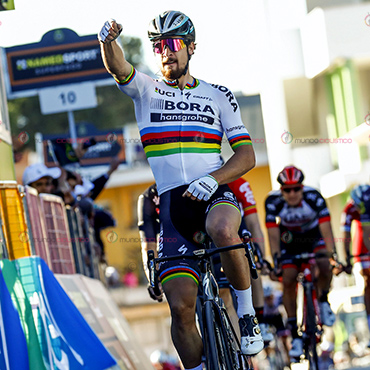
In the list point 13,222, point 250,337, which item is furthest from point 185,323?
point 13,222

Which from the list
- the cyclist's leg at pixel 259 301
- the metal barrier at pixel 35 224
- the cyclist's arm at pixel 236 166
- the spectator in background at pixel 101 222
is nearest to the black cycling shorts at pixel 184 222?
the cyclist's arm at pixel 236 166

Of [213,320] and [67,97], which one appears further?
[67,97]

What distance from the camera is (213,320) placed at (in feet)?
18.4

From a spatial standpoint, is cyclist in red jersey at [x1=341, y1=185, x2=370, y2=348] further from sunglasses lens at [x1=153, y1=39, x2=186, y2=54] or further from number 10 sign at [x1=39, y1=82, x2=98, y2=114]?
sunglasses lens at [x1=153, y1=39, x2=186, y2=54]

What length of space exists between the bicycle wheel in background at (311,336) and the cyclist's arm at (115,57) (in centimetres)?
515

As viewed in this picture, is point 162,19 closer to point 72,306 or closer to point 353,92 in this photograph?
point 72,306

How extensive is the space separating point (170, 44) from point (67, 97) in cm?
797

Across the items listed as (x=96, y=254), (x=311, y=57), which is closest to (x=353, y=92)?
(x=311, y=57)

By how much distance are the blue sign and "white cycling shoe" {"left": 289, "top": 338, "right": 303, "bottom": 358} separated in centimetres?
522

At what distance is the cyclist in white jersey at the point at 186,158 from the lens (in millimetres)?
5695

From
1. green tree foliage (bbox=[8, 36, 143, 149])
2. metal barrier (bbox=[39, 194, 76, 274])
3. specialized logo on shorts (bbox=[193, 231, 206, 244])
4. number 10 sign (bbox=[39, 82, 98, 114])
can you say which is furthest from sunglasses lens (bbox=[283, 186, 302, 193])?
green tree foliage (bbox=[8, 36, 143, 149])

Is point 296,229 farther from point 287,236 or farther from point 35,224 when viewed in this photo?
point 35,224

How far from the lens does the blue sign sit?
1373cm

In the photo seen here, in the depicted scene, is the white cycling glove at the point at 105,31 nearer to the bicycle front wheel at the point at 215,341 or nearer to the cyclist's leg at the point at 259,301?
the bicycle front wheel at the point at 215,341
